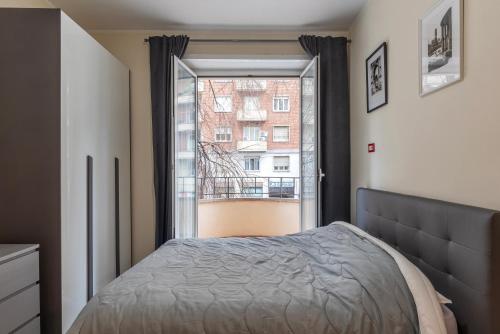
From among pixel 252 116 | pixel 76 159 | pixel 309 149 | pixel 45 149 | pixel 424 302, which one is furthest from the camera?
pixel 252 116

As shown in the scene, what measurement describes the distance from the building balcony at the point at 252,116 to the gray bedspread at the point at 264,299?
14.3 feet

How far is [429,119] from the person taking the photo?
1.69 m

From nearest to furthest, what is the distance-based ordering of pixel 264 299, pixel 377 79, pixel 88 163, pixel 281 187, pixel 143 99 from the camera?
pixel 264 299 → pixel 88 163 → pixel 377 79 → pixel 143 99 → pixel 281 187

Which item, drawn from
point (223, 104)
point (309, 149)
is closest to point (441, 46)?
point (309, 149)

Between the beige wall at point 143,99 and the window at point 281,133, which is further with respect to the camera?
the window at point 281,133

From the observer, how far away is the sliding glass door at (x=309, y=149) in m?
2.96

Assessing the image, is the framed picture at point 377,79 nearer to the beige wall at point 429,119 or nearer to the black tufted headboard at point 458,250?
the beige wall at point 429,119

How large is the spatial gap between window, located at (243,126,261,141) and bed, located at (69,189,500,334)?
14.2ft

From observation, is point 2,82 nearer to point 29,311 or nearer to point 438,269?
point 29,311

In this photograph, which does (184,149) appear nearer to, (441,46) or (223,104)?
(441,46)

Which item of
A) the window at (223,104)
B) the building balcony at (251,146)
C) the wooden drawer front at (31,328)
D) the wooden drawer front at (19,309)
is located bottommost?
the wooden drawer front at (31,328)

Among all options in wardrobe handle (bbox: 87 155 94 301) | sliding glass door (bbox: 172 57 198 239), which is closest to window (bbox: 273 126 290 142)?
sliding glass door (bbox: 172 57 198 239)

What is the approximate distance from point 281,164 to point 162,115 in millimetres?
3339

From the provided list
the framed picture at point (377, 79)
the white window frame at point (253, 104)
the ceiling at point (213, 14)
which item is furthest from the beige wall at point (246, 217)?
the ceiling at point (213, 14)
